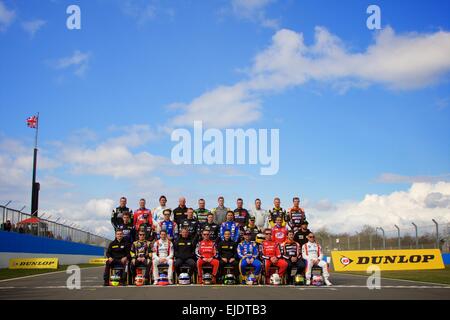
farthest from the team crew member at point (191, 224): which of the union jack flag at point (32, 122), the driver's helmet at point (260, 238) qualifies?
the union jack flag at point (32, 122)

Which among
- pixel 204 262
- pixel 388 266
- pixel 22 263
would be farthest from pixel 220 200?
pixel 22 263

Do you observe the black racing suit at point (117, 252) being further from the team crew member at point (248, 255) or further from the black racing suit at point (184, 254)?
the team crew member at point (248, 255)

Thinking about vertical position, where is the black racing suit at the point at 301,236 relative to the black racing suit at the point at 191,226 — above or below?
below

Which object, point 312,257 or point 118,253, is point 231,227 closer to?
point 312,257

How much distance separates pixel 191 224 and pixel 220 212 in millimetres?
1419

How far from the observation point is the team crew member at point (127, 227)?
18.7 meters

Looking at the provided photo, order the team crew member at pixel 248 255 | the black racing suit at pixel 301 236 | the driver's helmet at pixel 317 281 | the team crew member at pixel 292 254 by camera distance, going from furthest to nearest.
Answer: the black racing suit at pixel 301 236 < the team crew member at pixel 292 254 < the team crew member at pixel 248 255 < the driver's helmet at pixel 317 281

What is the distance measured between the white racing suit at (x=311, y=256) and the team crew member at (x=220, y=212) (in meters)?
3.33

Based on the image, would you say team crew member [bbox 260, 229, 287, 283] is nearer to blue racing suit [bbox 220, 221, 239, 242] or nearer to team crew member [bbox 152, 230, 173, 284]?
blue racing suit [bbox 220, 221, 239, 242]

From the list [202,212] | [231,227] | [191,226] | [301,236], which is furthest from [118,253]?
[301,236]

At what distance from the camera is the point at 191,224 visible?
1858 centimetres

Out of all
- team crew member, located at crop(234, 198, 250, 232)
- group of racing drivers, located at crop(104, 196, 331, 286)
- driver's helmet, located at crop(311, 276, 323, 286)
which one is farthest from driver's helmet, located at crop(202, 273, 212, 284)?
driver's helmet, located at crop(311, 276, 323, 286)

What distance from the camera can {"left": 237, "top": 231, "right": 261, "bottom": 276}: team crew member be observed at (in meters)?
17.4
